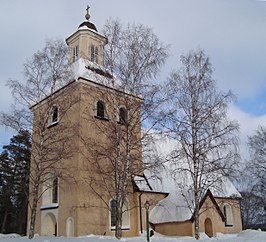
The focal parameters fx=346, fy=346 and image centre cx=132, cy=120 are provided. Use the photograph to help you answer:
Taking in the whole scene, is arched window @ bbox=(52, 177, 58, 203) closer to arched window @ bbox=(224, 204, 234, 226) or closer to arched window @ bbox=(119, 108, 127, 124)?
arched window @ bbox=(119, 108, 127, 124)

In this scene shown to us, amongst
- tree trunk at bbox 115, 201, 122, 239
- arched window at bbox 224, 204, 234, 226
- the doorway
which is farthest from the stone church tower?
arched window at bbox 224, 204, 234, 226

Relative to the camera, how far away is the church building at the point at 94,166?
666 inches

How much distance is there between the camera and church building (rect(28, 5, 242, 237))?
16.9 meters

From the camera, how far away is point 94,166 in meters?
19.6

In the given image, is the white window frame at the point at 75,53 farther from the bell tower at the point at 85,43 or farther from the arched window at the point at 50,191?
the arched window at the point at 50,191

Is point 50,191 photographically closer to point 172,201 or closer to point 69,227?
point 69,227

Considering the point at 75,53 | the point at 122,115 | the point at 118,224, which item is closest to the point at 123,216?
the point at 118,224

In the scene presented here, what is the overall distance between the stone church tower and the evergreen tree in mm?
11785

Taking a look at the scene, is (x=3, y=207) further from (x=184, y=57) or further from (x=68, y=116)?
(x=184, y=57)

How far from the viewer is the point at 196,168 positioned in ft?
55.2

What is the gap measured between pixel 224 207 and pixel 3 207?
2052 cm

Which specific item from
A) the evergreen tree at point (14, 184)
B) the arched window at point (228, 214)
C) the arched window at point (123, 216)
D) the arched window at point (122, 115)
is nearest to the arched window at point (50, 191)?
the arched window at point (123, 216)

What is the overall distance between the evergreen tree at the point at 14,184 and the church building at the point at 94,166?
468 inches

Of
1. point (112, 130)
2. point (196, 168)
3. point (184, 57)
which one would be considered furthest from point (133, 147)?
point (184, 57)
